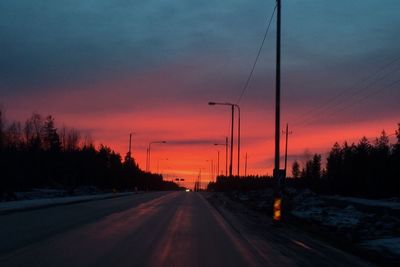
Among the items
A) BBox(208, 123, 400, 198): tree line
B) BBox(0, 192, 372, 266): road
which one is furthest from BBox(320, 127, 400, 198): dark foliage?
BBox(0, 192, 372, 266): road

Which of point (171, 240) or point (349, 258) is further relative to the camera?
point (171, 240)

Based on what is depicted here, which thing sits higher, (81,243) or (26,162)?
(26,162)

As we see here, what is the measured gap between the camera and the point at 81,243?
17.3 m

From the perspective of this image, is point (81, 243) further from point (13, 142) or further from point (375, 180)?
point (13, 142)

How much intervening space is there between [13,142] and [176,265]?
378ft

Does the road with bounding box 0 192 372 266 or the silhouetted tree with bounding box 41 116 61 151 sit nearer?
the road with bounding box 0 192 372 266

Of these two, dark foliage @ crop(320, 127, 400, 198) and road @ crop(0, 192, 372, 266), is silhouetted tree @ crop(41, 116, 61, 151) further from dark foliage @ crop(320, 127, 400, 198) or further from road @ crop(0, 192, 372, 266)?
road @ crop(0, 192, 372, 266)

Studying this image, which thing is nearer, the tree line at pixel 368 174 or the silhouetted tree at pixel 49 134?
the tree line at pixel 368 174

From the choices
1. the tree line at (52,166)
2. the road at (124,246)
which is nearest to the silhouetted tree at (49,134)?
the tree line at (52,166)

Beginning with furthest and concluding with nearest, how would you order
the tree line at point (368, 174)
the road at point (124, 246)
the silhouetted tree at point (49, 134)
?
the silhouetted tree at point (49, 134) → the tree line at point (368, 174) → the road at point (124, 246)

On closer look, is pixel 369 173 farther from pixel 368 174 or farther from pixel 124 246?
pixel 124 246

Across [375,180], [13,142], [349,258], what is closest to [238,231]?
[349,258]

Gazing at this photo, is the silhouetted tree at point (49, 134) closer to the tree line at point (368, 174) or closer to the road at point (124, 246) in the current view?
the tree line at point (368, 174)

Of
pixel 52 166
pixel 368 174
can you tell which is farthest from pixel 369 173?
pixel 52 166
